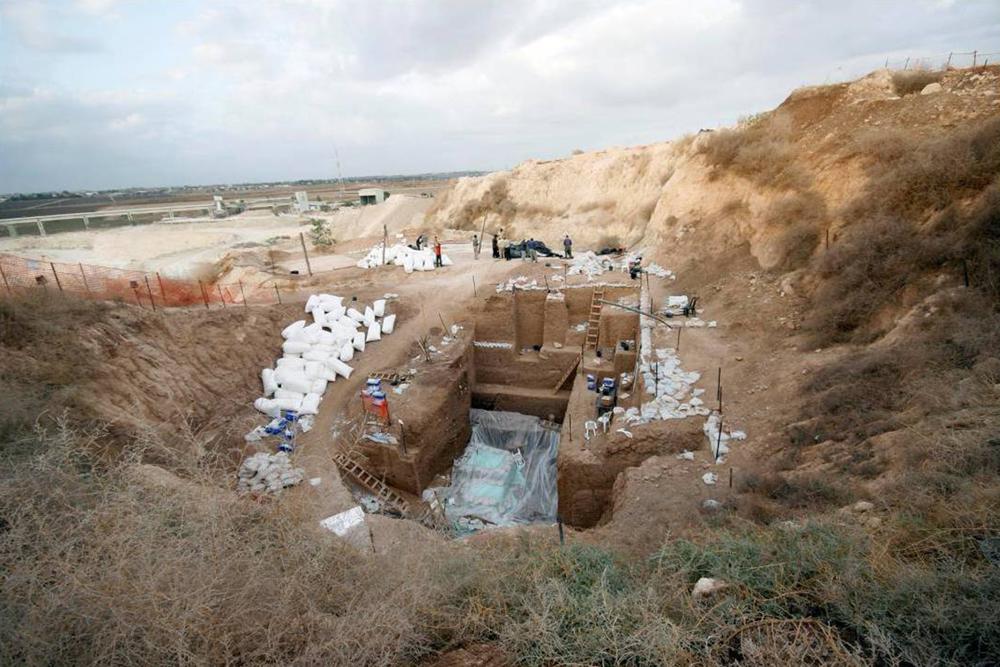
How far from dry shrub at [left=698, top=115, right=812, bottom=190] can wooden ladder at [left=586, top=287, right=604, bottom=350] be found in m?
6.00

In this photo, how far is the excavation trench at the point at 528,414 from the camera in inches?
354

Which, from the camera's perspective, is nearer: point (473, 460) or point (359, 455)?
point (359, 455)

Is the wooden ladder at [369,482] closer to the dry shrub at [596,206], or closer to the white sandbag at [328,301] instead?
the white sandbag at [328,301]

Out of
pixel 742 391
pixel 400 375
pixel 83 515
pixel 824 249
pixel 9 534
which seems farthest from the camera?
pixel 400 375

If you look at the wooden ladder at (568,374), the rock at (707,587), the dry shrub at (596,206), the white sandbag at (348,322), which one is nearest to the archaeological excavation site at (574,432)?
the rock at (707,587)

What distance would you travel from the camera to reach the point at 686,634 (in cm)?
277

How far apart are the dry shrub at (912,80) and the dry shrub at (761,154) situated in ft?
9.82

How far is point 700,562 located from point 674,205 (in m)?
16.0

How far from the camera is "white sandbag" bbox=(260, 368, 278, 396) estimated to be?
11.0 meters

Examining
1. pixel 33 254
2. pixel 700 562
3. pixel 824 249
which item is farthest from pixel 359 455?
pixel 33 254

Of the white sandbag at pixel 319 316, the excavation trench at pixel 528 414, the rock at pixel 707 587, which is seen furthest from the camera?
the white sandbag at pixel 319 316

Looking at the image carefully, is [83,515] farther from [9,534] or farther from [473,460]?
[473,460]

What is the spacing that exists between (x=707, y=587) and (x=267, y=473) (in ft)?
26.2

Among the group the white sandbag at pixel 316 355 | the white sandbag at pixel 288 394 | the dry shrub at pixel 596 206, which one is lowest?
the white sandbag at pixel 288 394
